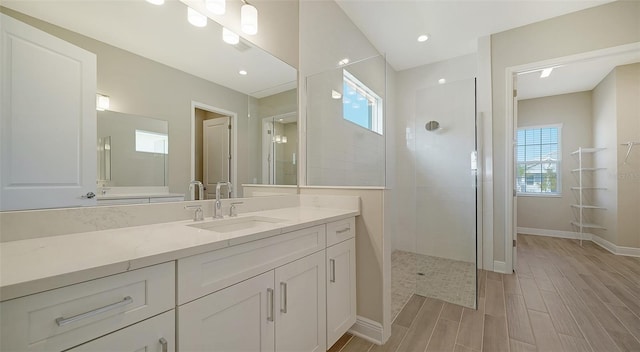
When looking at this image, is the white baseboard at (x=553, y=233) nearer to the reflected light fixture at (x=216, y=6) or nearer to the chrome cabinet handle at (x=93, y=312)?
the reflected light fixture at (x=216, y=6)

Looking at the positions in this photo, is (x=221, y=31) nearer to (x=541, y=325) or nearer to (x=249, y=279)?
(x=249, y=279)

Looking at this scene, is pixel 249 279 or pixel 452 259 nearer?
pixel 249 279

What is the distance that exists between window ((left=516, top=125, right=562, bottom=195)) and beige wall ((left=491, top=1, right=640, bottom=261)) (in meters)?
2.47

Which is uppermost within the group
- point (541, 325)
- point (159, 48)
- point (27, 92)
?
point (159, 48)

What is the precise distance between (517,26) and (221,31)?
333 cm

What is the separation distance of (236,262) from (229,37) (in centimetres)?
144

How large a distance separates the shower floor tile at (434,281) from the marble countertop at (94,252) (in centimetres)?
172

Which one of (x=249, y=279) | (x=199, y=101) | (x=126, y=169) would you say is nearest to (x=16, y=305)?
(x=249, y=279)

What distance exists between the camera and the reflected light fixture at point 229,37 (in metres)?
1.60

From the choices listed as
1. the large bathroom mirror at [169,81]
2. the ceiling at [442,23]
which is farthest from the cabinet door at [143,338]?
the ceiling at [442,23]

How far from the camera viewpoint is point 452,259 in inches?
107

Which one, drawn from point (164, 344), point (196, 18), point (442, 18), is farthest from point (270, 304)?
point (442, 18)

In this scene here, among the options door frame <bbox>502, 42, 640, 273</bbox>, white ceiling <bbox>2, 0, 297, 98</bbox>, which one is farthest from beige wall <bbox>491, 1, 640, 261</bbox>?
white ceiling <bbox>2, 0, 297, 98</bbox>

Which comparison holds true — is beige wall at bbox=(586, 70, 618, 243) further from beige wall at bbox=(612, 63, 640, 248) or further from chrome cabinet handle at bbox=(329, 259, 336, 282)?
chrome cabinet handle at bbox=(329, 259, 336, 282)
